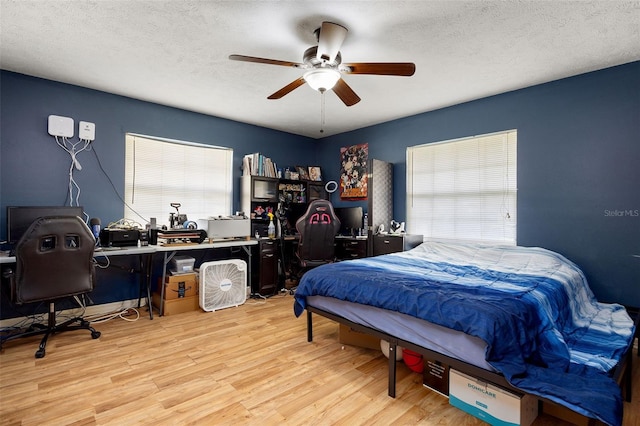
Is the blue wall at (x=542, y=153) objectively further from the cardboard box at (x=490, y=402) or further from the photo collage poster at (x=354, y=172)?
the cardboard box at (x=490, y=402)

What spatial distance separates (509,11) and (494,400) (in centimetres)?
246

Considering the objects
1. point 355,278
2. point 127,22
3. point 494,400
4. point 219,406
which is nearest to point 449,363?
point 494,400

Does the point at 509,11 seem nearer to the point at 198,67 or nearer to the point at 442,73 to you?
the point at 442,73

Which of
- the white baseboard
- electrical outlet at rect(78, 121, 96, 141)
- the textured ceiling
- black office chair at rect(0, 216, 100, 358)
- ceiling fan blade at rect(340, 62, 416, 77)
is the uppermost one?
the textured ceiling

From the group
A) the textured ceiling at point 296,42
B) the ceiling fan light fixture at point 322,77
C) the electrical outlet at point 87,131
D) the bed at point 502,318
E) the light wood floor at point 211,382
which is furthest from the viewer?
the electrical outlet at point 87,131

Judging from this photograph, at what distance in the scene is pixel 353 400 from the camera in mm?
1945

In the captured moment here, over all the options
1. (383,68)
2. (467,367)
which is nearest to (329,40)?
(383,68)

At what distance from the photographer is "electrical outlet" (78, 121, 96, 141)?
345cm

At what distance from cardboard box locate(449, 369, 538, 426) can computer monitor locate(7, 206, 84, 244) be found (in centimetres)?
376

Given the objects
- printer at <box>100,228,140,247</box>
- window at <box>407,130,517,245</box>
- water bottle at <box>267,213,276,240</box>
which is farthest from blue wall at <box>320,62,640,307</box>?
printer at <box>100,228,140,247</box>

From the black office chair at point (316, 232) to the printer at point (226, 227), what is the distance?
752mm

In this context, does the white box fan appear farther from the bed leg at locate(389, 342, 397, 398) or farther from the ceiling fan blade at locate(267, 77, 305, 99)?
the bed leg at locate(389, 342, 397, 398)

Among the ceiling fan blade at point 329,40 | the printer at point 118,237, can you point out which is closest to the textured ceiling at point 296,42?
the ceiling fan blade at point 329,40

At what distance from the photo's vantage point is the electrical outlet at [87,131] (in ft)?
11.3
